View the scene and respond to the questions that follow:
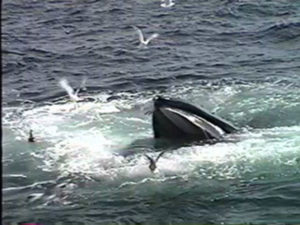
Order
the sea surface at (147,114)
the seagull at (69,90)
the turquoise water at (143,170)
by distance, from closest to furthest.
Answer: the turquoise water at (143,170) < the sea surface at (147,114) < the seagull at (69,90)

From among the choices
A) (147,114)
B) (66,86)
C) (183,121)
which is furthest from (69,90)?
(183,121)

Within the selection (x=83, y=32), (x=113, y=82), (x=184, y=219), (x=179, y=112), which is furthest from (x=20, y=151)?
(x=83, y=32)

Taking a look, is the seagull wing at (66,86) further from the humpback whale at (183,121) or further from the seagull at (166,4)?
the seagull at (166,4)

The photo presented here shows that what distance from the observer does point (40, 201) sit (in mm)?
11828

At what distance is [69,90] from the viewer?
21953 mm

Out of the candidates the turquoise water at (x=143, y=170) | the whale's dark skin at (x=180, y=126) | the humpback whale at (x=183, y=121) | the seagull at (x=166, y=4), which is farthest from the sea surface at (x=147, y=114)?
the seagull at (x=166, y=4)

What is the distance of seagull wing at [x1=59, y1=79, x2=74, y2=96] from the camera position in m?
21.8

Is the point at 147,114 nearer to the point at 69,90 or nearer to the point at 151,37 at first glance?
the point at 69,90

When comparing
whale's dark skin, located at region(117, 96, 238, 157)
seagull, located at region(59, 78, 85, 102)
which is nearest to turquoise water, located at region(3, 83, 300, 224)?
whale's dark skin, located at region(117, 96, 238, 157)

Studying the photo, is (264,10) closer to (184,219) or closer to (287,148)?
(287,148)

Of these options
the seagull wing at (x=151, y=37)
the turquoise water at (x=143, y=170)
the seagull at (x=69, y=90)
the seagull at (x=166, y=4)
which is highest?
the seagull at (x=166, y=4)

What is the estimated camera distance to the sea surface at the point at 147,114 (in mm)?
11648

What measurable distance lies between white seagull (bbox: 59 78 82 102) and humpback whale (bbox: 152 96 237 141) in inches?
255

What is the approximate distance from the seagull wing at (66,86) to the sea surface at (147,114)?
0.18m
